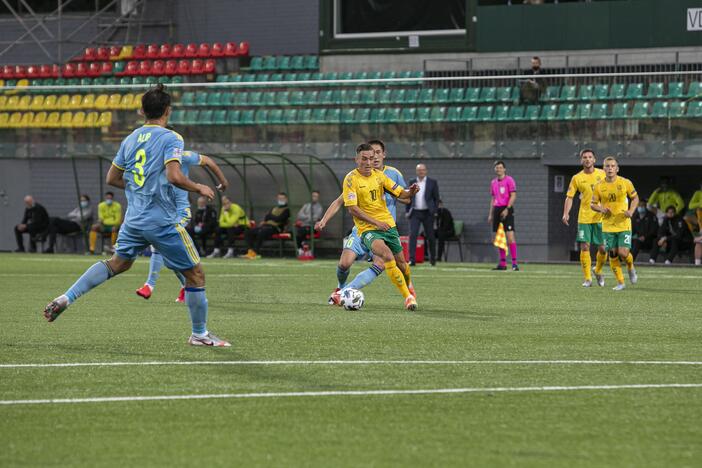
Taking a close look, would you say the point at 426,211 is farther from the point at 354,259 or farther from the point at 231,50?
the point at 231,50

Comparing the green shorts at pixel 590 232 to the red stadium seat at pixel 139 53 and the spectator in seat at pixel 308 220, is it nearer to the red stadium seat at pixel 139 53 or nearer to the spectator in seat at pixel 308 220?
the spectator in seat at pixel 308 220

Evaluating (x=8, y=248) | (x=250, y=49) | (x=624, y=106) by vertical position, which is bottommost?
(x=8, y=248)

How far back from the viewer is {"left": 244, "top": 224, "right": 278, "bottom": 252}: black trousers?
29.9 m

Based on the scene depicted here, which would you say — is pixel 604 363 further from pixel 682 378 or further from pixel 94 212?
pixel 94 212

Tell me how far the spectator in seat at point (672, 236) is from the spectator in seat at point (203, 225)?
1084 centimetres

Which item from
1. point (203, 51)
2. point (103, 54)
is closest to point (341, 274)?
point (203, 51)

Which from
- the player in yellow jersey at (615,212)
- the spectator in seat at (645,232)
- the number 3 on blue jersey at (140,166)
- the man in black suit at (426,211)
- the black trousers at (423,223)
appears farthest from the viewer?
the spectator in seat at (645,232)

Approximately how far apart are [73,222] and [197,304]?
2421 cm

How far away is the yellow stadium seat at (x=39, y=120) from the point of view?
110 ft

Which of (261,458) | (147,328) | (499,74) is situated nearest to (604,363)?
(261,458)

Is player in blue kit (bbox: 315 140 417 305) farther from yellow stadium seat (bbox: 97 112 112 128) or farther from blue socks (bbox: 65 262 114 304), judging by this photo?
yellow stadium seat (bbox: 97 112 112 128)

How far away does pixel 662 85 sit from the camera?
2745cm

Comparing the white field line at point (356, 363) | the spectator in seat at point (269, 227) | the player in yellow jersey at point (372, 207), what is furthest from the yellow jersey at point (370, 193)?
the spectator in seat at point (269, 227)

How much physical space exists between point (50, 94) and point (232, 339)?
24787 millimetres
